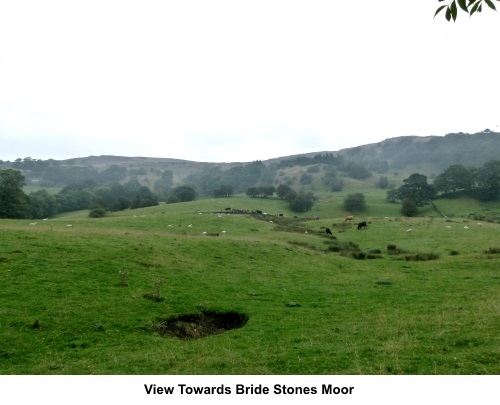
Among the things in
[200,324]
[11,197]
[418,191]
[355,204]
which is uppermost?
[11,197]

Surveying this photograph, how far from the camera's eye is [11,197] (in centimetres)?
8006

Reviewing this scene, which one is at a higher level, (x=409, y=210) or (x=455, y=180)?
(x=455, y=180)

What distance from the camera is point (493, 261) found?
99.5 feet

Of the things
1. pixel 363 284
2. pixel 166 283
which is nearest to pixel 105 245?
pixel 166 283

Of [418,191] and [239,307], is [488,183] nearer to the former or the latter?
[418,191]

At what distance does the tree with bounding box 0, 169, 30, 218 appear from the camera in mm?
78938

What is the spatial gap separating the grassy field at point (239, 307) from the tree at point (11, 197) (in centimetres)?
6183

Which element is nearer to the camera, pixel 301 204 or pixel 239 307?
pixel 239 307

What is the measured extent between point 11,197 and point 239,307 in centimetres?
7966

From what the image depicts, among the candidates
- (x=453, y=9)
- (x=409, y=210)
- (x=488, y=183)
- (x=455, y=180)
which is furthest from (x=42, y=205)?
(x=488, y=183)

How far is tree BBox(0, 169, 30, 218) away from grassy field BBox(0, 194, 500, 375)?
61827 millimetres

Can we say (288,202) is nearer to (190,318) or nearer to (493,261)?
(493,261)

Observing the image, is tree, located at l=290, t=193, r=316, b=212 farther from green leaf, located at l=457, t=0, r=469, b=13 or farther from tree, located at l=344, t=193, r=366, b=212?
green leaf, located at l=457, t=0, r=469, b=13

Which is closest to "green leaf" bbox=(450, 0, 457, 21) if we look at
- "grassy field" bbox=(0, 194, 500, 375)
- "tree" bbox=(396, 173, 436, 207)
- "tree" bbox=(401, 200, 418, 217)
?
"grassy field" bbox=(0, 194, 500, 375)
